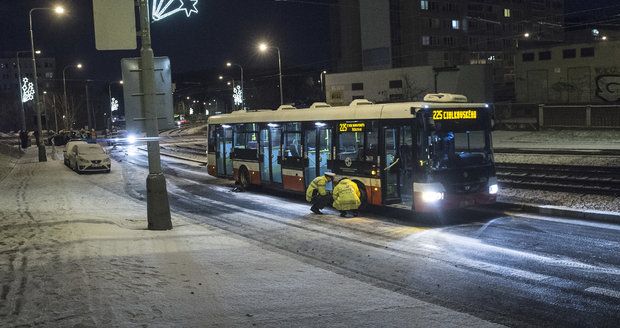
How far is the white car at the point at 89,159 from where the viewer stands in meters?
30.9

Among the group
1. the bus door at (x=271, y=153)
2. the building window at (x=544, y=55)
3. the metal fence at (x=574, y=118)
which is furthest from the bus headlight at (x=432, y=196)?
the building window at (x=544, y=55)

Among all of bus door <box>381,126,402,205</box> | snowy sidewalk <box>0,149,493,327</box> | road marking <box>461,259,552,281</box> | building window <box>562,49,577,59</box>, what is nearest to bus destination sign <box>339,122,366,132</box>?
bus door <box>381,126,402,205</box>

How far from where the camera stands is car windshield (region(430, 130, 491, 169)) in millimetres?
13891

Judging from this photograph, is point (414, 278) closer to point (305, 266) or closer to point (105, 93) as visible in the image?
point (305, 266)

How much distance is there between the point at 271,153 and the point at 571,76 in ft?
166

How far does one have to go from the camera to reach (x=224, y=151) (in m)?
24.5

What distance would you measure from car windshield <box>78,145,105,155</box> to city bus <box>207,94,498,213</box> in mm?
16810

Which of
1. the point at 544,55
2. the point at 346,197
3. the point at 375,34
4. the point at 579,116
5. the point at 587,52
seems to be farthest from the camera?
the point at 375,34

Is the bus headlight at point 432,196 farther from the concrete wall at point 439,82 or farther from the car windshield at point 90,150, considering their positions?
the concrete wall at point 439,82

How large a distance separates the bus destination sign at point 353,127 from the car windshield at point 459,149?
91.1 inches

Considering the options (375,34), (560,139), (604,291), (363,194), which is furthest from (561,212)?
(375,34)

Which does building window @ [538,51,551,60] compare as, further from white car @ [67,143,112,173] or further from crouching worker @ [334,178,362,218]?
crouching worker @ [334,178,362,218]

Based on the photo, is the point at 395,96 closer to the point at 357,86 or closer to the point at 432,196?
the point at 357,86

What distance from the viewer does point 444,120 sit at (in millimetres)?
14188
